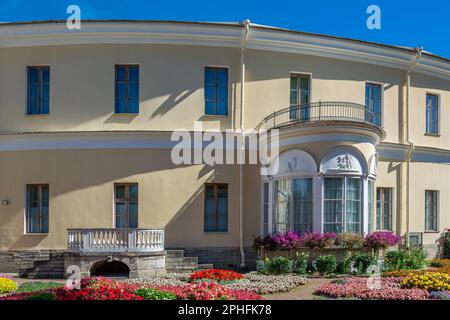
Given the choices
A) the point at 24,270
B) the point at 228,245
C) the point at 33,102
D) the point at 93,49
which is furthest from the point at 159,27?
the point at 24,270

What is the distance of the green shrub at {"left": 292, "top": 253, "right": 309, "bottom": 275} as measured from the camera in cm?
1883

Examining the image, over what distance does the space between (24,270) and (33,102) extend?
6104 millimetres

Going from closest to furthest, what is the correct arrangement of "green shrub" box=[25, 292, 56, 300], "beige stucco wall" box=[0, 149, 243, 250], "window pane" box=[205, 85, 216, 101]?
"green shrub" box=[25, 292, 56, 300] < "beige stucco wall" box=[0, 149, 243, 250] < "window pane" box=[205, 85, 216, 101]

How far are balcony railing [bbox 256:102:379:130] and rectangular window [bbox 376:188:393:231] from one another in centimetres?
311

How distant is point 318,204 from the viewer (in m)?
19.4

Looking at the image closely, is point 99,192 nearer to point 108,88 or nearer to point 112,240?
point 112,240

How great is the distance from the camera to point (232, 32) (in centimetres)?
2169

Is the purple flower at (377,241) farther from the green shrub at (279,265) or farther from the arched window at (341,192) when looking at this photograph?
the green shrub at (279,265)

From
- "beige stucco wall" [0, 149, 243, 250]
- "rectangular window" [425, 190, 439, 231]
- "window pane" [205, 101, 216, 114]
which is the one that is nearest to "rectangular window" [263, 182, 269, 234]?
"beige stucco wall" [0, 149, 243, 250]

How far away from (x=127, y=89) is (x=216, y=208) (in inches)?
213

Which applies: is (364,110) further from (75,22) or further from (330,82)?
(75,22)

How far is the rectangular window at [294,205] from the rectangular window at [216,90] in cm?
368

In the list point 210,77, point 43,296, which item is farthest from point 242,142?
point 43,296

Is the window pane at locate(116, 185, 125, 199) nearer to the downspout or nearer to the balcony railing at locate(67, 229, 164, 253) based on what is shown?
the balcony railing at locate(67, 229, 164, 253)
